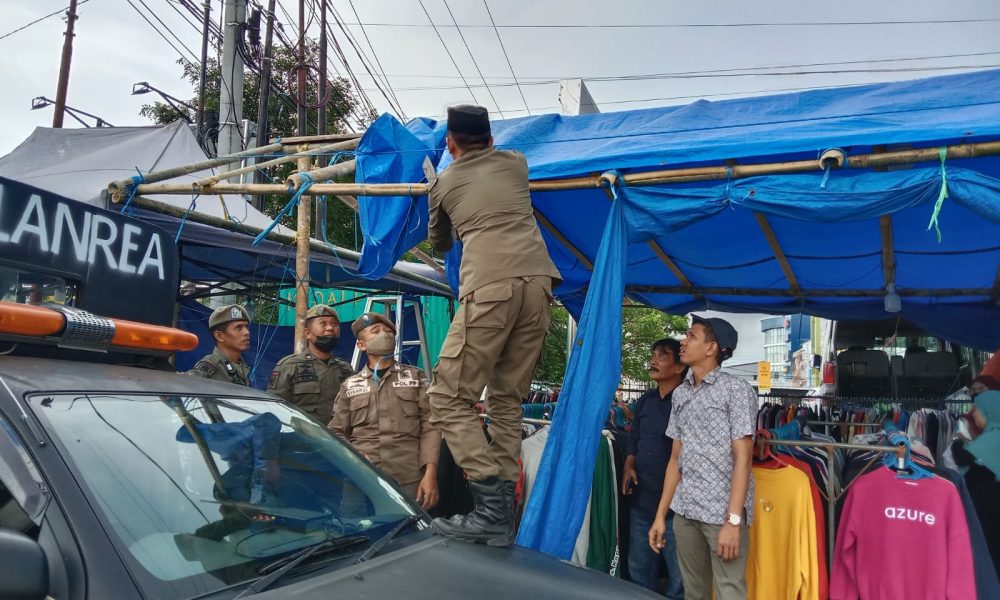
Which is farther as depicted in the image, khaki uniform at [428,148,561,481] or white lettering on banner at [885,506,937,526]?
white lettering on banner at [885,506,937,526]

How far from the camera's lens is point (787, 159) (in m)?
3.64

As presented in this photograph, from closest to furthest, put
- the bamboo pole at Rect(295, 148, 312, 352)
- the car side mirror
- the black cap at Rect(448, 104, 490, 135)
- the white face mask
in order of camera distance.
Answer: the car side mirror → the black cap at Rect(448, 104, 490, 135) → the white face mask → the bamboo pole at Rect(295, 148, 312, 352)

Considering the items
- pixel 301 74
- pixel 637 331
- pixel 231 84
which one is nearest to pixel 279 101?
pixel 301 74

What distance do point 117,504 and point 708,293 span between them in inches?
245

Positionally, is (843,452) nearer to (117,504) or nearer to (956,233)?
(956,233)

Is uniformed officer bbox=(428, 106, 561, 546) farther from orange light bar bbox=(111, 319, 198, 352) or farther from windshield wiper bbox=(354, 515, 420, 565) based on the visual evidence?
orange light bar bbox=(111, 319, 198, 352)

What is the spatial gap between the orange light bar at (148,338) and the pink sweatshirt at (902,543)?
332 centimetres

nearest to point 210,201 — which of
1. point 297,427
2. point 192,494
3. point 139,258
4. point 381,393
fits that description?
point 381,393

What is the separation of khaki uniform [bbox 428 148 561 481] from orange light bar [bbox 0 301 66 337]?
139 cm

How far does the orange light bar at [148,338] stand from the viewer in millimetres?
2375

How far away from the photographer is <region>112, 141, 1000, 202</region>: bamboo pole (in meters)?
3.20

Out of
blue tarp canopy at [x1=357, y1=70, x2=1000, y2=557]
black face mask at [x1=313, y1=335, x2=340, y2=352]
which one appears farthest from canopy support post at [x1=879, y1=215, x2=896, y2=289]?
black face mask at [x1=313, y1=335, x2=340, y2=352]

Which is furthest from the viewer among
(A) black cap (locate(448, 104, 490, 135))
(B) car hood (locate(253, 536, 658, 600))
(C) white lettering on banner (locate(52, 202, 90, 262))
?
(A) black cap (locate(448, 104, 490, 135))

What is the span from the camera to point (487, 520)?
2.71 meters
